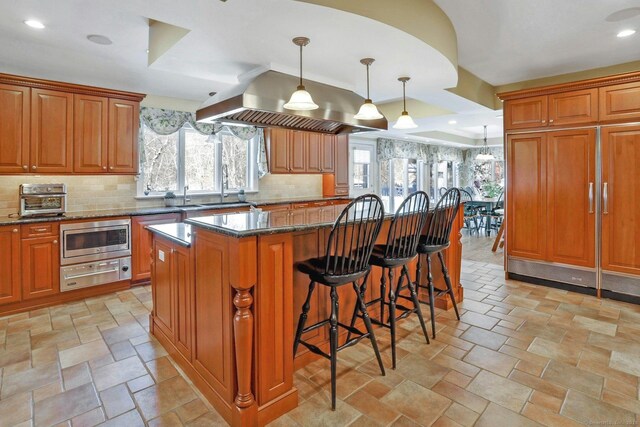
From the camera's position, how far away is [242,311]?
6.04ft

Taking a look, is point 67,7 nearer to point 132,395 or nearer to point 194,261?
point 194,261

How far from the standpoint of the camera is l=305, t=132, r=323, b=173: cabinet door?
20.6 ft

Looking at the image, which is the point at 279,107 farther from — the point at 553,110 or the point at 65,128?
the point at 553,110

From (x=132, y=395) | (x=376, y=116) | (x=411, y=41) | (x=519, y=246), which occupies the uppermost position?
(x=411, y=41)

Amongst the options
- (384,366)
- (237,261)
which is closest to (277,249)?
(237,261)

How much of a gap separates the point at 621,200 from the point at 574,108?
109 centimetres

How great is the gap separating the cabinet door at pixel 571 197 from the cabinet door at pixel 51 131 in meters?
5.45

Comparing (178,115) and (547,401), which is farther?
(178,115)

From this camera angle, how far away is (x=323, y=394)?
2.14 m

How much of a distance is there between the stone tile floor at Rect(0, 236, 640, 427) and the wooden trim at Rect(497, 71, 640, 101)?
7.54ft

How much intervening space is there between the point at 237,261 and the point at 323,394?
101 centimetres

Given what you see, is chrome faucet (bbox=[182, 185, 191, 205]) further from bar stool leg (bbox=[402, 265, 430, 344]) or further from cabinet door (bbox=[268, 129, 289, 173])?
bar stool leg (bbox=[402, 265, 430, 344])

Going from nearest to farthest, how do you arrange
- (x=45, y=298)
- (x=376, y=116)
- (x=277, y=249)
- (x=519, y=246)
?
(x=277, y=249) → (x=376, y=116) → (x=45, y=298) → (x=519, y=246)

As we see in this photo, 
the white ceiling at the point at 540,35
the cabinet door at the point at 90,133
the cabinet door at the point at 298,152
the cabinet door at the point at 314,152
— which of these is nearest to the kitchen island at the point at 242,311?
the white ceiling at the point at 540,35
